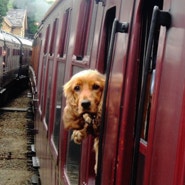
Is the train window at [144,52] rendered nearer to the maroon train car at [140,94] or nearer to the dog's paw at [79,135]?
the maroon train car at [140,94]

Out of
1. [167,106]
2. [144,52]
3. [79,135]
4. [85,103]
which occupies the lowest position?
[79,135]

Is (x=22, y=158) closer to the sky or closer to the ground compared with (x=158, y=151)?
closer to the ground

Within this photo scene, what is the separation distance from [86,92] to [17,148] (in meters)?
10.3

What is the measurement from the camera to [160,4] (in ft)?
6.88

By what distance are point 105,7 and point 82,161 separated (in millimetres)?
987

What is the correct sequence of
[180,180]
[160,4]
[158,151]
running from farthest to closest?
[160,4] → [158,151] → [180,180]

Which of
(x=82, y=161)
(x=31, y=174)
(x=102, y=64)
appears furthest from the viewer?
(x=31, y=174)

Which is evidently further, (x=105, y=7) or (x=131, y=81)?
(x=105, y=7)

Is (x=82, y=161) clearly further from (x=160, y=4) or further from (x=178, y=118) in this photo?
(x=178, y=118)

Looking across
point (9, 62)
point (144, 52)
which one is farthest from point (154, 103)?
point (9, 62)

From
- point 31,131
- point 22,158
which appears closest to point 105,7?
point 22,158

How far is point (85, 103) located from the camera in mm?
2420

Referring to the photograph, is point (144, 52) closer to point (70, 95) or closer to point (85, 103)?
point (85, 103)

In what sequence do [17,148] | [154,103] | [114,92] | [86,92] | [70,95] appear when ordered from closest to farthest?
[154,103] → [114,92] → [86,92] → [70,95] → [17,148]
